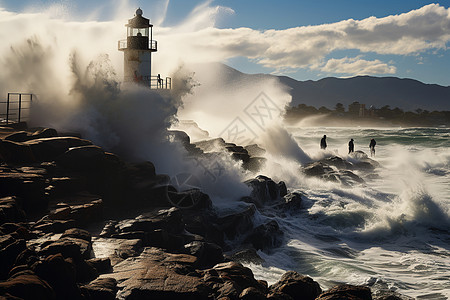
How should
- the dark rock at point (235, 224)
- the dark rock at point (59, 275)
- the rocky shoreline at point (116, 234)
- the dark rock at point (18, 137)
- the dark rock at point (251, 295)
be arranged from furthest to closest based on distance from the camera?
the dark rock at point (18, 137) → the dark rock at point (235, 224) → the dark rock at point (251, 295) → the rocky shoreline at point (116, 234) → the dark rock at point (59, 275)

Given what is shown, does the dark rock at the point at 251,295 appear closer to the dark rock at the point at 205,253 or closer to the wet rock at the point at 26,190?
the dark rock at the point at 205,253

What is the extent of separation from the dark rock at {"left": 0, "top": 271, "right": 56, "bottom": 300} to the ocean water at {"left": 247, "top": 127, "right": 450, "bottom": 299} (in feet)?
12.6

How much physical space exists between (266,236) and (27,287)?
237 inches

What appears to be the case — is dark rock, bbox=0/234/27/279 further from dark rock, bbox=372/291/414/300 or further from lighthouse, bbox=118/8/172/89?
lighthouse, bbox=118/8/172/89

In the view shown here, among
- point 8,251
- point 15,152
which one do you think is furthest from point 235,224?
point 8,251

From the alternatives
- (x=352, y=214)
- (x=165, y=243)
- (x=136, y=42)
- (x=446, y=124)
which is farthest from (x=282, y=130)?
(x=446, y=124)

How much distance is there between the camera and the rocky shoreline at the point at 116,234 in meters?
5.07

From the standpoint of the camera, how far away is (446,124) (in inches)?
3046

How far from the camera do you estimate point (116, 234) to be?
7.41 metres

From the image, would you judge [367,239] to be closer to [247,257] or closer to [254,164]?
[247,257]

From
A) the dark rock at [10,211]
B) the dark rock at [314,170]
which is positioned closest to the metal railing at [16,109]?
the dark rock at [10,211]

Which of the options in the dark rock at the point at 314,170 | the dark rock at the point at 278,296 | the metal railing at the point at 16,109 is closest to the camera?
the dark rock at the point at 278,296

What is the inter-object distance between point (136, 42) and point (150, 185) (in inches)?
451

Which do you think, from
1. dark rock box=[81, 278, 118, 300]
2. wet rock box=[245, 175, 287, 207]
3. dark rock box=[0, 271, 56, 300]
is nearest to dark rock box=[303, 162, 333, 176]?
wet rock box=[245, 175, 287, 207]
